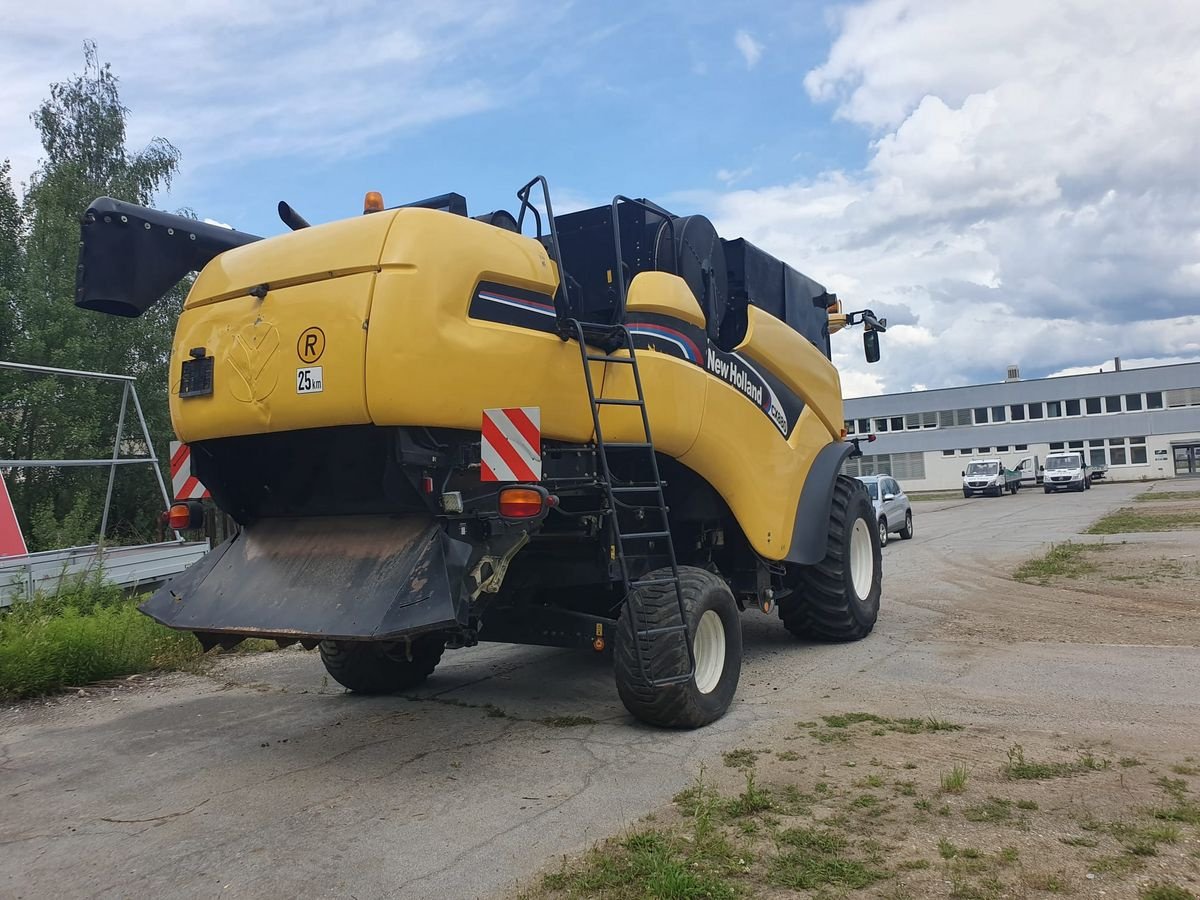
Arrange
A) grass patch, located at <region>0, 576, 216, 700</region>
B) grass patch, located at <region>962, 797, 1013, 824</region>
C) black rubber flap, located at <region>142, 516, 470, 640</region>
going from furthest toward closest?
grass patch, located at <region>0, 576, 216, 700</region> < black rubber flap, located at <region>142, 516, 470, 640</region> < grass patch, located at <region>962, 797, 1013, 824</region>

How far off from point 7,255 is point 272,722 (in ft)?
63.0

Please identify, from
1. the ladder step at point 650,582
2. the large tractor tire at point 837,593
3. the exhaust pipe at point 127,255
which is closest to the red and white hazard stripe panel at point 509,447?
the ladder step at point 650,582

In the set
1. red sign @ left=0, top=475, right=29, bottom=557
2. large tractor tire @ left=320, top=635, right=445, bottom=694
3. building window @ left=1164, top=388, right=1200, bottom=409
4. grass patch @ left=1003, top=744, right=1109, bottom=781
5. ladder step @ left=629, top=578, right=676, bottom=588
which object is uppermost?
building window @ left=1164, top=388, right=1200, bottom=409

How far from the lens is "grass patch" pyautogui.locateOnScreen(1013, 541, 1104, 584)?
11.6 m

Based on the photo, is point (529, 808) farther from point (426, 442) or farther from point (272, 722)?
point (272, 722)

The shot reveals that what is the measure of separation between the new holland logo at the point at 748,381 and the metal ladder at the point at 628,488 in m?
1.01

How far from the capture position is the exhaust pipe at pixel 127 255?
519cm

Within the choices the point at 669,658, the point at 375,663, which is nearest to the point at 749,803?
the point at 669,658

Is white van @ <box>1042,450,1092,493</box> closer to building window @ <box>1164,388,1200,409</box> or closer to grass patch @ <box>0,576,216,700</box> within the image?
building window @ <box>1164,388,1200,409</box>

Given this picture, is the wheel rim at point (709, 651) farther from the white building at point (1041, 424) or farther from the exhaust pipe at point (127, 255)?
the white building at point (1041, 424)

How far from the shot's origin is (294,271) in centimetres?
477

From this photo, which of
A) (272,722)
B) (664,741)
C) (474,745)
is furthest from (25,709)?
(664,741)

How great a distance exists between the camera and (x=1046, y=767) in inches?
169

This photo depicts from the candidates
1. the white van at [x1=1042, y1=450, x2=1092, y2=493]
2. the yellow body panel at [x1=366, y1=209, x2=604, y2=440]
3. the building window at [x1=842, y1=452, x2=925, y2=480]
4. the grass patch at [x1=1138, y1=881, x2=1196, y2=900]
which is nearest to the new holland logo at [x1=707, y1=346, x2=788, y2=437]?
the yellow body panel at [x1=366, y1=209, x2=604, y2=440]
